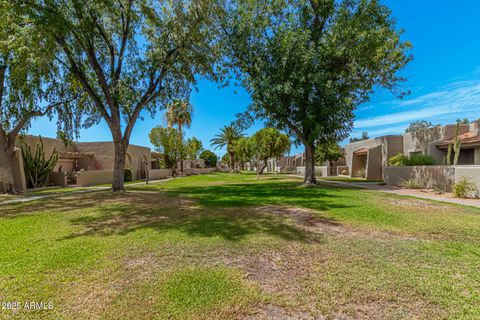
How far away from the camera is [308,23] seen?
1731cm

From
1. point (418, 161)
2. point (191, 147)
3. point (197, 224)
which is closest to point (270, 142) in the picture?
point (191, 147)

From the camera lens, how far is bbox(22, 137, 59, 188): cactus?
19.1m

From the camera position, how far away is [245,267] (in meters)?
4.11

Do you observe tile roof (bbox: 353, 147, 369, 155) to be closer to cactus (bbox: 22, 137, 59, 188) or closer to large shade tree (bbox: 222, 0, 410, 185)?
large shade tree (bbox: 222, 0, 410, 185)

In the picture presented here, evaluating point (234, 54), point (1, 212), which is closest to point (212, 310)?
point (1, 212)

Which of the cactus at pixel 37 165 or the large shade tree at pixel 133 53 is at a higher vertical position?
the large shade tree at pixel 133 53

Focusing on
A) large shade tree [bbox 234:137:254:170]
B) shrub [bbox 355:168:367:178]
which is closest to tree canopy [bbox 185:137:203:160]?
large shade tree [bbox 234:137:254:170]

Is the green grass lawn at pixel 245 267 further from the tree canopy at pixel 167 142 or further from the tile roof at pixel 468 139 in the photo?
the tree canopy at pixel 167 142

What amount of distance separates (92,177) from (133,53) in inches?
488

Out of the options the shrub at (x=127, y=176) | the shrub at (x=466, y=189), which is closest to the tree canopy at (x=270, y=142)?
the shrub at (x=127, y=176)

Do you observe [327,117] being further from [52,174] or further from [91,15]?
[52,174]

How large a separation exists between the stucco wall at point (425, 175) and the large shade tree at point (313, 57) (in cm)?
446

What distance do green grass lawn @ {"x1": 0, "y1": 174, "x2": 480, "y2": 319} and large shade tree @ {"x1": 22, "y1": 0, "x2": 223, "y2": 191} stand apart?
8.84 m

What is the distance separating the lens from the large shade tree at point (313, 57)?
15.0 meters
